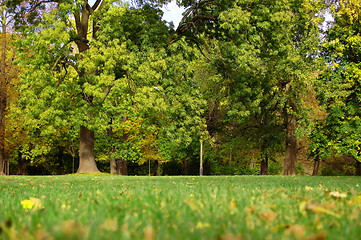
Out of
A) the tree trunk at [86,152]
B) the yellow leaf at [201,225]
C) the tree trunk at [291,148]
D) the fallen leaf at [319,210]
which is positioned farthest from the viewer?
the tree trunk at [291,148]

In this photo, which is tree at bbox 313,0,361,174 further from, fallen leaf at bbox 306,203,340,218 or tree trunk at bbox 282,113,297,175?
fallen leaf at bbox 306,203,340,218

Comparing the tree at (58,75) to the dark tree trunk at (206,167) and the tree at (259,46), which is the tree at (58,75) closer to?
the tree at (259,46)

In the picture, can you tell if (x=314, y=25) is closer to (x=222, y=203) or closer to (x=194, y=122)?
(x=194, y=122)

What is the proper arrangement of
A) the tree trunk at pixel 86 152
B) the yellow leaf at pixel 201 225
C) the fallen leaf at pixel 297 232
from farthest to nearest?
the tree trunk at pixel 86 152
the yellow leaf at pixel 201 225
the fallen leaf at pixel 297 232

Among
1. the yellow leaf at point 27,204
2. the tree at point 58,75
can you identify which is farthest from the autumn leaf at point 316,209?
the tree at point 58,75

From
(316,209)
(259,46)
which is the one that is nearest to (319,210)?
(316,209)

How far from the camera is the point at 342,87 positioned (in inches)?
805

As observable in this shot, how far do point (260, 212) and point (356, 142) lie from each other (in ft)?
63.5

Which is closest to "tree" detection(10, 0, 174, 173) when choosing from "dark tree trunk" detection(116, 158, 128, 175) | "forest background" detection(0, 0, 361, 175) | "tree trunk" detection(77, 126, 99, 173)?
"forest background" detection(0, 0, 361, 175)

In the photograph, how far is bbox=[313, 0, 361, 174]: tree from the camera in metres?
20.6

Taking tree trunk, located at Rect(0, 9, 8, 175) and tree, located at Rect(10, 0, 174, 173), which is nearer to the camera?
tree, located at Rect(10, 0, 174, 173)

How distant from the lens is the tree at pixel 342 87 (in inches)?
810

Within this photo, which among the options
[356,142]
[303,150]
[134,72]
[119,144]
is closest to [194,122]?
[134,72]

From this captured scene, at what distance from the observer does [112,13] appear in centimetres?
1853
